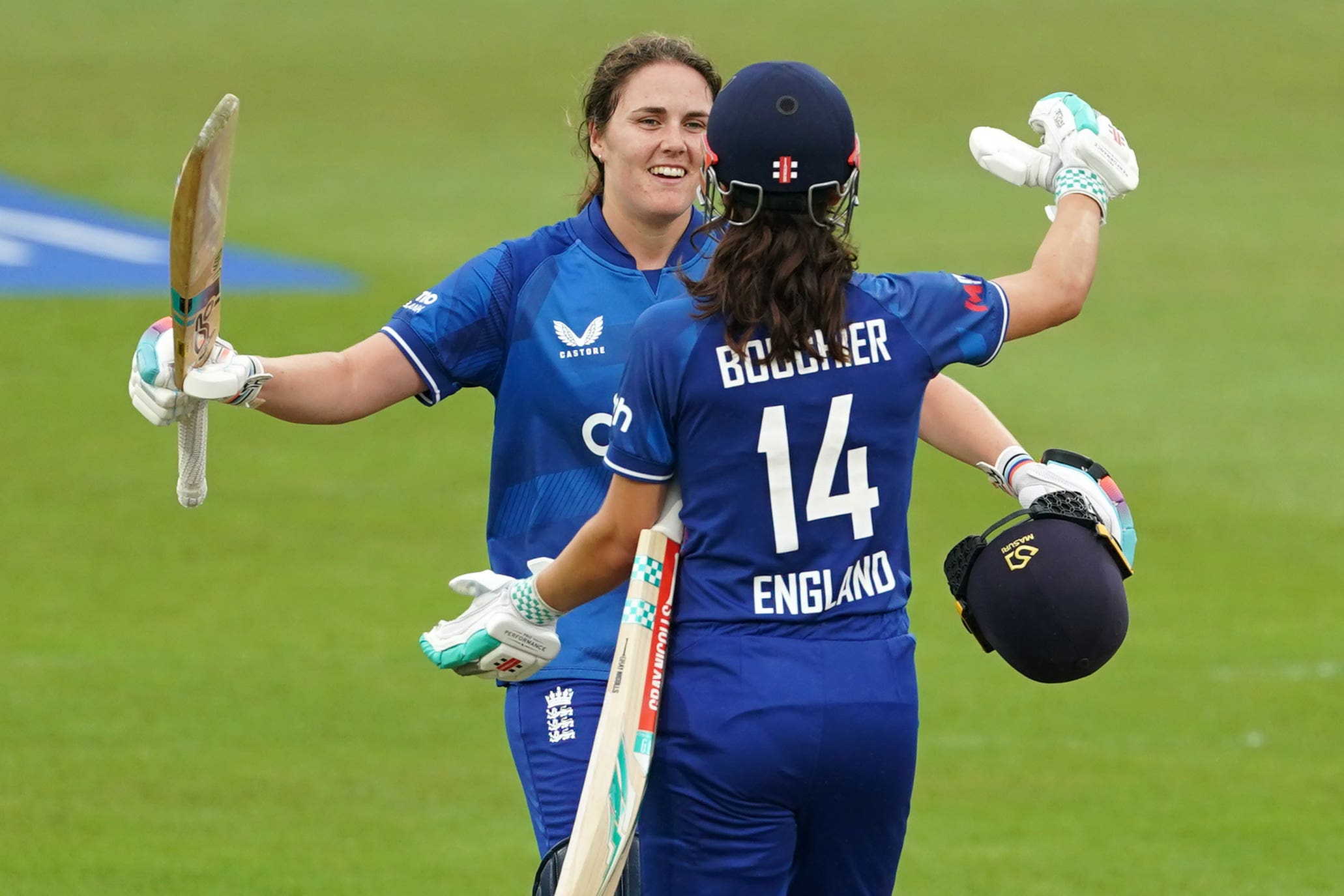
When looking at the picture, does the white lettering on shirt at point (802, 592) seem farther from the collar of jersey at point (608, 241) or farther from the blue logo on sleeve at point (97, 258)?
the blue logo on sleeve at point (97, 258)

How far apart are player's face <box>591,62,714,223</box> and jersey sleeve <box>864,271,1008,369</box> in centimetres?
→ 76

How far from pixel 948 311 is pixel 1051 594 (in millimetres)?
497

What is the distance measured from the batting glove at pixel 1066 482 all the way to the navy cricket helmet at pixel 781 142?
29.3 inches

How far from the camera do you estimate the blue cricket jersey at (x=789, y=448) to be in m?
3.04

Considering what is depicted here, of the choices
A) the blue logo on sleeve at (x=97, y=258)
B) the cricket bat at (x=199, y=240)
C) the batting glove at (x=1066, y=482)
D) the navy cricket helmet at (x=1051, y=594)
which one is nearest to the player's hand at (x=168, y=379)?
the cricket bat at (x=199, y=240)

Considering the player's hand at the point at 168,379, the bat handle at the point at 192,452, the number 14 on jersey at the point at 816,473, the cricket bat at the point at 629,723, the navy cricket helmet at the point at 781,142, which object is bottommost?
the cricket bat at the point at 629,723

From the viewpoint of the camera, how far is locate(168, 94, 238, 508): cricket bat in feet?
10.7

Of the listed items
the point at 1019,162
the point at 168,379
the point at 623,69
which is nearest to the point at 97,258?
the point at 623,69

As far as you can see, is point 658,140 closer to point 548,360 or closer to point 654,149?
point 654,149

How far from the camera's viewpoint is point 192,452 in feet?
11.7

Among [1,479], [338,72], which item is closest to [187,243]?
[1,479]

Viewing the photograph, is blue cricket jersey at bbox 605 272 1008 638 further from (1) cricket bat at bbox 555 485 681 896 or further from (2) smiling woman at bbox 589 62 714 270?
(2) smiling woman at bbox 589 62 714 270

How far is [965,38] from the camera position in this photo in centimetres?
2511

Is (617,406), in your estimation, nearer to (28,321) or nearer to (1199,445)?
(1199,445)
